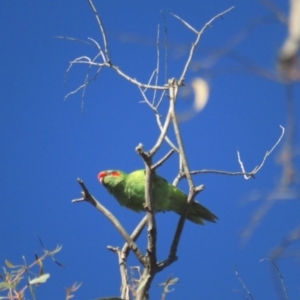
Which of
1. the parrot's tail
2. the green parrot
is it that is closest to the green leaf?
the green parrot

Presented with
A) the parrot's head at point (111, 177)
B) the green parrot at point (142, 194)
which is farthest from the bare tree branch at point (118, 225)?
the parrot's head at point (111, 177)

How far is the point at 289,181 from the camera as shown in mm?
497

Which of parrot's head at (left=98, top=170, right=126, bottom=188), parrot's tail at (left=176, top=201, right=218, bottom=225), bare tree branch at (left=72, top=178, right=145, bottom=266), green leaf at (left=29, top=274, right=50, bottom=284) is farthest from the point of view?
parrot's head at (left=98, top=170, right=126, bottom=188)

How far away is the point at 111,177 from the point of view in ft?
12.2

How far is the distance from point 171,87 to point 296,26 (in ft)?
5.59

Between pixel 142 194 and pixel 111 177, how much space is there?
367 millimetres

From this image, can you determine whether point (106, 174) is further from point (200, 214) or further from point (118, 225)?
point (118, 225)

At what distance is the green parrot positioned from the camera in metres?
3.37

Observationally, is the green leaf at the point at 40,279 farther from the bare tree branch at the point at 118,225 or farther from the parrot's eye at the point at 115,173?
the parrot's eye at the point at 115,173

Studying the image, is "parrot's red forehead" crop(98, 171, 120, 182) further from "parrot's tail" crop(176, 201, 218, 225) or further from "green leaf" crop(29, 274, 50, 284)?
"green leaf" crop(29, 274, 50, 284)

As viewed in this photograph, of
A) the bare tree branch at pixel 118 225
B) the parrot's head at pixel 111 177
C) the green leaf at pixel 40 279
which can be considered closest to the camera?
the green leaf at pixel 40 279

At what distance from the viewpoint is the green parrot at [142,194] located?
3365 millimetres

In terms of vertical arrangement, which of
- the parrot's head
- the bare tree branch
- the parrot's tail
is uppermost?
the parrot's head

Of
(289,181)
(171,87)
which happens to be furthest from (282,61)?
(171,87)
